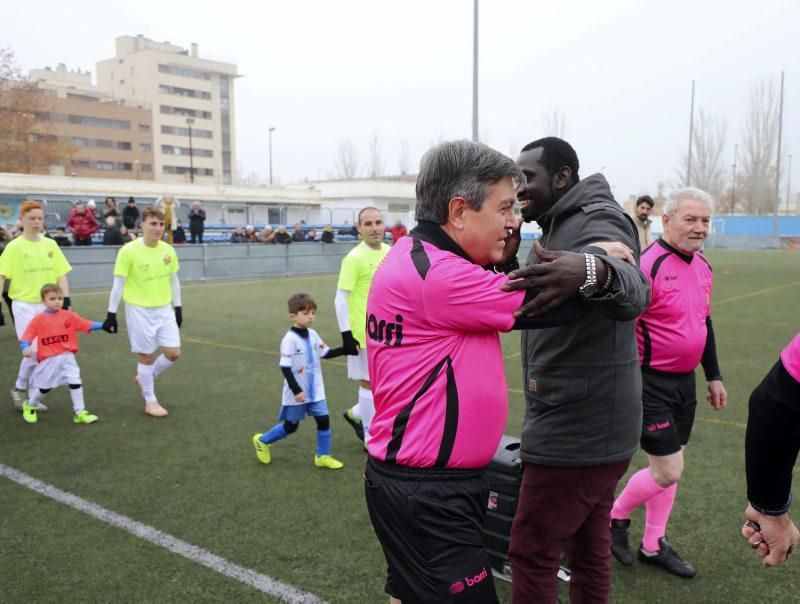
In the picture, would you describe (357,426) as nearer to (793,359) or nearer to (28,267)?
(28,267)

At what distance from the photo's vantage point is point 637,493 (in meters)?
3.82

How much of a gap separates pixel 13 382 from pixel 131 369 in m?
1.39

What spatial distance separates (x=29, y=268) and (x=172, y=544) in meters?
4.56

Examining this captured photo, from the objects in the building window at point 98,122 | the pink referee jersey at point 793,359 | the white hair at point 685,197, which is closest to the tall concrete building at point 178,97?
the building window at point 98,122

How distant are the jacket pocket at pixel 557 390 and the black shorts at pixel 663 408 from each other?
118cm

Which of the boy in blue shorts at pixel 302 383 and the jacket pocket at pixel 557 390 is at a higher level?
the jacket pocket at pixel 557 390

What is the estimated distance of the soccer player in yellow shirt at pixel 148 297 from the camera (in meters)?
6.91

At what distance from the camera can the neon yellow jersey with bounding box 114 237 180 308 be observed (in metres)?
6.89

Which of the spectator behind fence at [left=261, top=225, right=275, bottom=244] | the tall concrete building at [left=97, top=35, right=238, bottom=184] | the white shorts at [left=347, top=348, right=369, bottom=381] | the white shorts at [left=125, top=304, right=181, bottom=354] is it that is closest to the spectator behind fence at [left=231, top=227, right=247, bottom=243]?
the spectator behind fence at [left=261, top=225, right=275, bottom=244]

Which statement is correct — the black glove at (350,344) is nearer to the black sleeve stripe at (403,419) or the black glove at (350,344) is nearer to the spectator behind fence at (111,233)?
the black sleeve stripe at (403,419)

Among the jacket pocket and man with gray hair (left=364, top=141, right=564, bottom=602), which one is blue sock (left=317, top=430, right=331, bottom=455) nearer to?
the jacket pocket

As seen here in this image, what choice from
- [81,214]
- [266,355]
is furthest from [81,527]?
[81,214]

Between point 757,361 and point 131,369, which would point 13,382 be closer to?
point 131,369

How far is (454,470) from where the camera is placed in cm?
205
